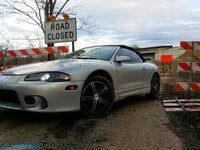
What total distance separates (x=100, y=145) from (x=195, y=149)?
1190mm

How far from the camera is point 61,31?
386 inches

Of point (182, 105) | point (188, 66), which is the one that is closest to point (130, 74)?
point (182, 105)

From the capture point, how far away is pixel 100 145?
397 centimetres

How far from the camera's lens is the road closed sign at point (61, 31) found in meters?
9.65

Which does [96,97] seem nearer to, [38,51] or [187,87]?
[187,87]

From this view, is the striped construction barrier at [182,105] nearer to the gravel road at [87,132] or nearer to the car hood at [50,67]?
the gravel road at [87,132]

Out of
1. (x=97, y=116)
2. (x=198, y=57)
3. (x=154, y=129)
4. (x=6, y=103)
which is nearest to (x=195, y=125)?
(x=154, y=129)

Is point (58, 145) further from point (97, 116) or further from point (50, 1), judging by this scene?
point (50, 1)

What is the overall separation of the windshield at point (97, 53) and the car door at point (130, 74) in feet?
0.53

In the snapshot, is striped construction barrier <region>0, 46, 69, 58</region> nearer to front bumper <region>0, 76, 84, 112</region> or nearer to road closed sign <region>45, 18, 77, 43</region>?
road closed sign <region>45, 18, 77, 43</region>

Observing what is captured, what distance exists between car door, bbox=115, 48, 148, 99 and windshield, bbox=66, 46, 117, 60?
6.3 inches

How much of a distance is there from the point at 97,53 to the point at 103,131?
196cm

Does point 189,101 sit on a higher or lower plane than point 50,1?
lower

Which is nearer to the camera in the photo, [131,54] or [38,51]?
[131,54]
